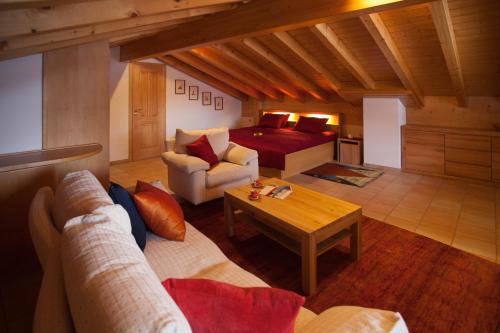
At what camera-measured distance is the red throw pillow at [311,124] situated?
→ 6.26 m

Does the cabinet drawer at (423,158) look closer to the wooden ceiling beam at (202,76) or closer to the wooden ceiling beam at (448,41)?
the wooden ceiling beam at (448,41)

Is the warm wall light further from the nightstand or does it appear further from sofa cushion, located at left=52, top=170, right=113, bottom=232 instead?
sofa cushion, located at left=52, top=170, right=113, bottom=232

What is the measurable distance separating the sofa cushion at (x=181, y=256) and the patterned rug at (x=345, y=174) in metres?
3.24

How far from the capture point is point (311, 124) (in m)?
6.36

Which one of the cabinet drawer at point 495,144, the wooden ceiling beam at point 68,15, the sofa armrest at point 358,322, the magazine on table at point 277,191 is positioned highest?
the wooden ceiling beam at point 68,15

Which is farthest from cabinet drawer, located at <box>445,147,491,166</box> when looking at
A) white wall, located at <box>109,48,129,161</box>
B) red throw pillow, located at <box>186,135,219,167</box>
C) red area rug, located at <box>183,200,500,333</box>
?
white wall, located at <box>109,48,129,161</box>

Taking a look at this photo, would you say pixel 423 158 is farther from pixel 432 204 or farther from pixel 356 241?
pixel 356 241

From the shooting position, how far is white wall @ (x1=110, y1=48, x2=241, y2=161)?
6055 millimetres

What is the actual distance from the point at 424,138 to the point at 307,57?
2324mm

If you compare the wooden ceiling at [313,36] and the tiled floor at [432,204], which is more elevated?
the wooden ceiling at [313,36]

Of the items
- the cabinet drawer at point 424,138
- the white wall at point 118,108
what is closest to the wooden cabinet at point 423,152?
the cabinet drawer at point 424,138

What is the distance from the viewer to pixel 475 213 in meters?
3.57

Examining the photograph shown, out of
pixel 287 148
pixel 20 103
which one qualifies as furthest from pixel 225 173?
pixel 20 103

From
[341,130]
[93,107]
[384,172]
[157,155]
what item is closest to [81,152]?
[93,107]
